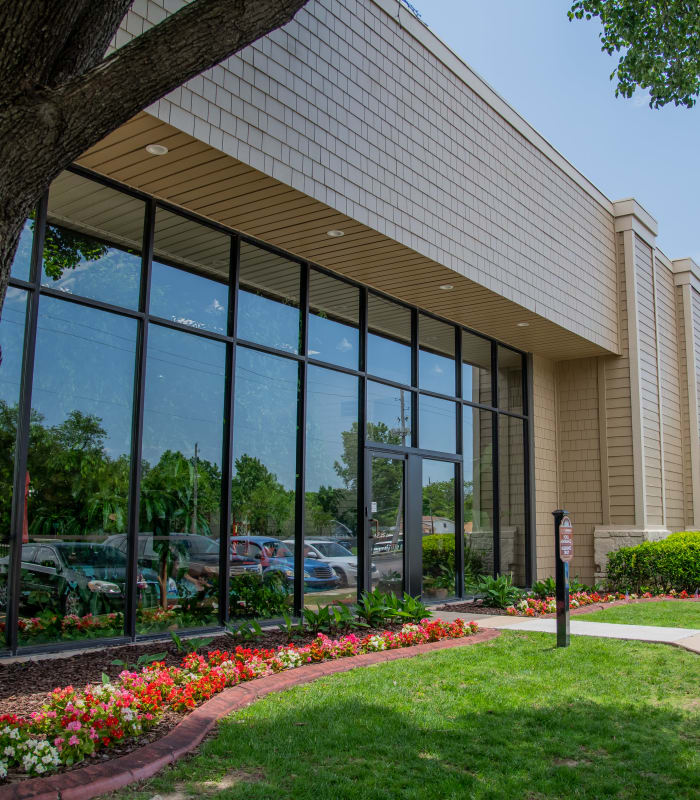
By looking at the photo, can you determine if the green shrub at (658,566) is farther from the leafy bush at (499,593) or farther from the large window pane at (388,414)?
the large window pane at (388,414)

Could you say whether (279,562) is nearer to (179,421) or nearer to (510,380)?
(179,421)

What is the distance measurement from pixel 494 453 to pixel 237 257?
6.34 m

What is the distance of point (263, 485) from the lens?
8.74 meters

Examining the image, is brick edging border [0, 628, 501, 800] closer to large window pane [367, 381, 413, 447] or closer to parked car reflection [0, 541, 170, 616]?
parked car reflection [0, 541, 170, 616]

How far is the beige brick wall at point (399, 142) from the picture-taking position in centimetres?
725

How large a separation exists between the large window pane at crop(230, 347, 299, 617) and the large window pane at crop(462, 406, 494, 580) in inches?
162

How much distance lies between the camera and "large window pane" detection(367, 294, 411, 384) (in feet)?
35.2

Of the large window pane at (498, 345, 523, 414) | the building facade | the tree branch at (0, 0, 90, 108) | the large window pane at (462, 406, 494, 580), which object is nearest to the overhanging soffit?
the building facade

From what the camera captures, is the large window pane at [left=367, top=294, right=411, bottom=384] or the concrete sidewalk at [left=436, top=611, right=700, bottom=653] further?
the large window pane at [left=367, top=294, right=411, bottom=384]

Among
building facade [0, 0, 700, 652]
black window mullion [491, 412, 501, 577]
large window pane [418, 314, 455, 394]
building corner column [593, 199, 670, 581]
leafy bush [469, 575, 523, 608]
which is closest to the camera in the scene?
building facade [0, 0, 700, 652]

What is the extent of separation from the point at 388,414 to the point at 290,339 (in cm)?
212

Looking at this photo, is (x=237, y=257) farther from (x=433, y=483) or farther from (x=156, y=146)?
(x=433, y=483)

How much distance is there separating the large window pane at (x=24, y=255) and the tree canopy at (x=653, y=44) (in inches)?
265

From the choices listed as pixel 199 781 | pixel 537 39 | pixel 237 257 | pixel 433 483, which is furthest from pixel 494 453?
pixel 199 781
